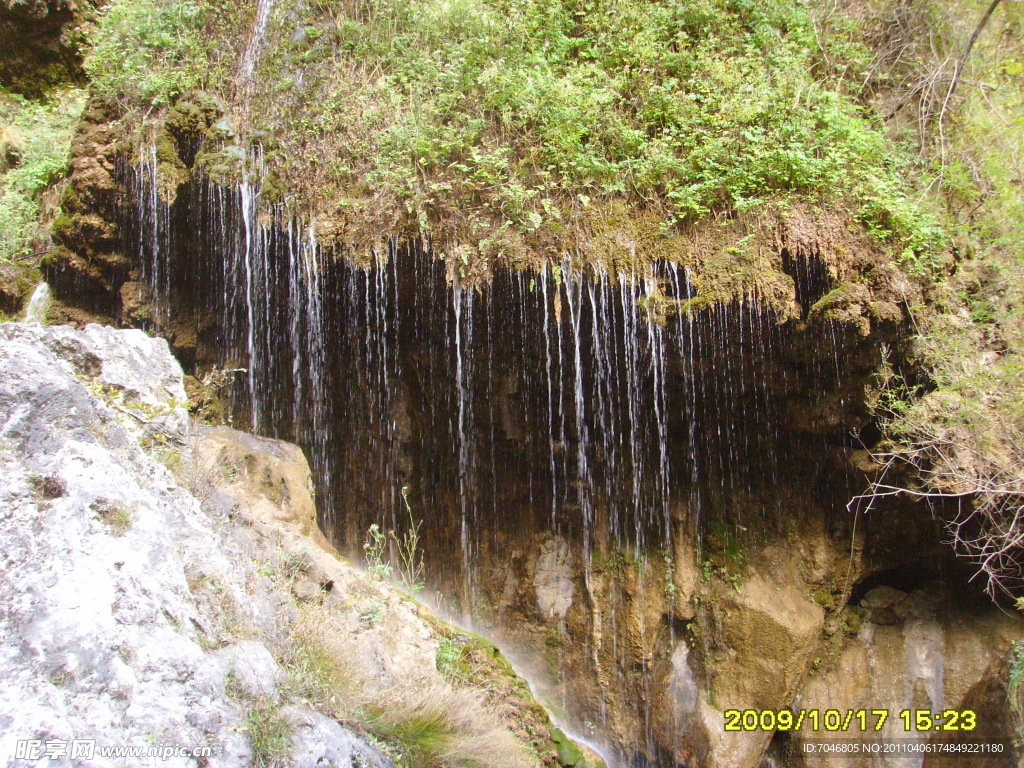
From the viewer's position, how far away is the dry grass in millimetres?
3047

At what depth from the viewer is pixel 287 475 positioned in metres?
5.55

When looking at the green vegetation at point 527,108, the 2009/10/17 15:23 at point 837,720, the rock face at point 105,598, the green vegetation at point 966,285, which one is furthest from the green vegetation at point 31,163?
the 2009/10/17 15:23 at point 837,720

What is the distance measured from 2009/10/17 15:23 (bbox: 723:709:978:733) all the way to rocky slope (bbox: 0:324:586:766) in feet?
11.5

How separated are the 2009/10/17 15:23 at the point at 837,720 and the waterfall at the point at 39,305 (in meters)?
9.80

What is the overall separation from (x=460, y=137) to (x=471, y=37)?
200 cm

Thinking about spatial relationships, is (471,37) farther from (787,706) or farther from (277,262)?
(787,706)

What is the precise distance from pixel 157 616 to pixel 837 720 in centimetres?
731

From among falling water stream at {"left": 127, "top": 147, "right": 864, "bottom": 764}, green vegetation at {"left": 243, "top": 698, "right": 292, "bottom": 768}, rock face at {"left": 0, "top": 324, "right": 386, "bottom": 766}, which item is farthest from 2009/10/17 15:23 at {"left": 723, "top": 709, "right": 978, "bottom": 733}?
green vegetation at {"left": 243, "top": 698, "right": 292, "bottom": 768}

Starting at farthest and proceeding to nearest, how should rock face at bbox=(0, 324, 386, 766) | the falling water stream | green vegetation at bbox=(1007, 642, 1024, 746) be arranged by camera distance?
the falling water stream → green vegetation at bbox=(1007, 642, 1024, 746) → rock face at bbox=(0, 324, 386, 766)

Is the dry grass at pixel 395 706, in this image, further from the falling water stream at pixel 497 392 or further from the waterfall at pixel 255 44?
the waterfall at pixel 255 44

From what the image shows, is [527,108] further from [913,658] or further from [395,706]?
[913,658]

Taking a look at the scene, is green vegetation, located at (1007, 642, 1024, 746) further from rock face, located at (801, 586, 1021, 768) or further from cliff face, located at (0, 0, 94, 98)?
cliff face, located at (0, 0, 94, 98)

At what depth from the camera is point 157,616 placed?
2537 millimetres

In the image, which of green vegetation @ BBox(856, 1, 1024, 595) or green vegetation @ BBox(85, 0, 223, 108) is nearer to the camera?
green vegetation @ BBox(856, 1, 1024, 595)
